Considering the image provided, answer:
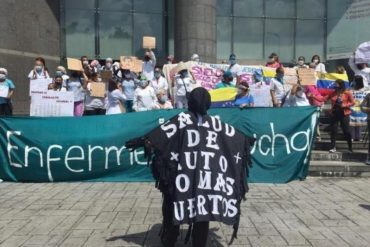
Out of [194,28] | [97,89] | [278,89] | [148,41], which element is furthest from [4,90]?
[194,28]

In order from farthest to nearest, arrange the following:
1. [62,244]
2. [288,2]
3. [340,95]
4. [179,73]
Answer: [288,2] → [179,73] → [340,95] → [62,244]

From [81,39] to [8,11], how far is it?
4995 millimetres

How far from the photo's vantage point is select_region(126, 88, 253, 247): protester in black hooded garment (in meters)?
5.31

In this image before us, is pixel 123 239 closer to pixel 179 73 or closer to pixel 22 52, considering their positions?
pixel 179 73

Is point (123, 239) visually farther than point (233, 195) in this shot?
Yes

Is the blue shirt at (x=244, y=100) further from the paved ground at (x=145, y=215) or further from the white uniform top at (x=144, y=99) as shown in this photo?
the paved ground at (x=145, y=215)

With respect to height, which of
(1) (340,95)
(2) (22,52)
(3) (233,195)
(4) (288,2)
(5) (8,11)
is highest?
(4) (288,2)

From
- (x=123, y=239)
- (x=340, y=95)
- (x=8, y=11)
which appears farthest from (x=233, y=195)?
(x=8, y=11)

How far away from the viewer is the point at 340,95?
462 inches

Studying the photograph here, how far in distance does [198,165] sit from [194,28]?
13.7 m

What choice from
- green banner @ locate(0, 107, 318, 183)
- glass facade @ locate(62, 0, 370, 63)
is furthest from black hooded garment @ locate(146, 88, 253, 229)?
glass facade @ locate(62, 0, 370, 63)

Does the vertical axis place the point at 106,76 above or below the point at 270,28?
below

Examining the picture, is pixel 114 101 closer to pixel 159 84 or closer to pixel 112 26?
pixel 159 84

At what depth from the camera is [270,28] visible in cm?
2355
